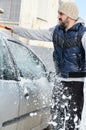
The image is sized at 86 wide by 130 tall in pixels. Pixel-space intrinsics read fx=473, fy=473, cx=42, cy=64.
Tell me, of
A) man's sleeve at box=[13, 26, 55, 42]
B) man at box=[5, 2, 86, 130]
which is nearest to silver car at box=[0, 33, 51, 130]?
man's sleeve at box=[13, 26, 55, 42]

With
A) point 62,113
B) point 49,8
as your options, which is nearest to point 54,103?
point 62,113

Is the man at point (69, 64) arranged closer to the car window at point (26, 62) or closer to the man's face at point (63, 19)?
the man's face at point (63, 19)

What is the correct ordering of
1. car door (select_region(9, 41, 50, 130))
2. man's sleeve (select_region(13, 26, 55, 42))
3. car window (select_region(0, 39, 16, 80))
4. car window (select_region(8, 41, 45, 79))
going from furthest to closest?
man's sleeve (select_region(13, 26, 55, 42)), car window (select_region(8, 41, 45, 79)), car door (select_region(9, 41, 50, 130)), car window (select_region(0, 39, 16, 80))

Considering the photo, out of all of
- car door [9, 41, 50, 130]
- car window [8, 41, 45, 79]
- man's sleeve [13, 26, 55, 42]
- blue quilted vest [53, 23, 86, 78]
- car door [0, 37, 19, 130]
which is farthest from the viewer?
man's sleeve [13, 26, 55, 42]

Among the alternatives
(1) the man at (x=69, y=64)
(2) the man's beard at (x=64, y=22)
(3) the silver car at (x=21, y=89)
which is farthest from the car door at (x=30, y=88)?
(2) the man's beard at (x=64, y=22)

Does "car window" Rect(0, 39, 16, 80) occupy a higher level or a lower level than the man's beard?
lower

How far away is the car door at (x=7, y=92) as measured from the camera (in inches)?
180

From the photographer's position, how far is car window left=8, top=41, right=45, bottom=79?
563 cm

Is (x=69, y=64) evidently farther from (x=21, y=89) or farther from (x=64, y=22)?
Result: (x=21, y=89)

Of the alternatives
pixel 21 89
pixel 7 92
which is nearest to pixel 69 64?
pixel 21 89

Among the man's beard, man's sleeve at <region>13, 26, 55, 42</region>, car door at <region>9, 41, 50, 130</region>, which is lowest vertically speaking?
car door at <region>9, 41, 50, 130</region>

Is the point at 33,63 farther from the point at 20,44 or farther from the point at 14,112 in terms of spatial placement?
the point at 14,112

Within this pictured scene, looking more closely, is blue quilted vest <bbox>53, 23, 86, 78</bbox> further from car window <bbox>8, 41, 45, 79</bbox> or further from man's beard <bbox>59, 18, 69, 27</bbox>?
car window <bbox>8, 41, 45, 79</bbox>

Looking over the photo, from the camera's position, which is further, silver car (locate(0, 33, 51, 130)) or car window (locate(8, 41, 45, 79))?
car window (locate(8, 41, 45, 79))
